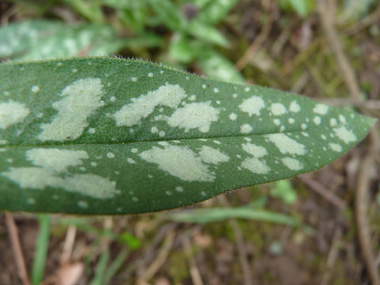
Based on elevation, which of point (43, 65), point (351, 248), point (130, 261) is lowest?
point (130, 261)

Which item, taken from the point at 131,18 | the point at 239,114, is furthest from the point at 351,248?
the point at 131,18

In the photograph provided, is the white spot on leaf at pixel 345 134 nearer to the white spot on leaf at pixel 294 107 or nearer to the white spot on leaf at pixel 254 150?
the white spot on leaf at pixel 294 107

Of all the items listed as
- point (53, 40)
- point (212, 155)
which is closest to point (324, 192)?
point (212, 155)

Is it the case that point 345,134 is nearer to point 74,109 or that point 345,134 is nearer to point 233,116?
point 233,116

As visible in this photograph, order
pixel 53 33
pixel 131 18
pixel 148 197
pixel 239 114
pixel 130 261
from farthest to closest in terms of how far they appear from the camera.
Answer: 1. pixel 53 33
2. pixel 131 18
3. pixel 130 261
4. pixel 239 114
5. pixel 148 197

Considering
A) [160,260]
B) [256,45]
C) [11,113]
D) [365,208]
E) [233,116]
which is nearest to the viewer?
[11,113]

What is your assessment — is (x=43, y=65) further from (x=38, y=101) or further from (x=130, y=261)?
(x=130, y=261)
